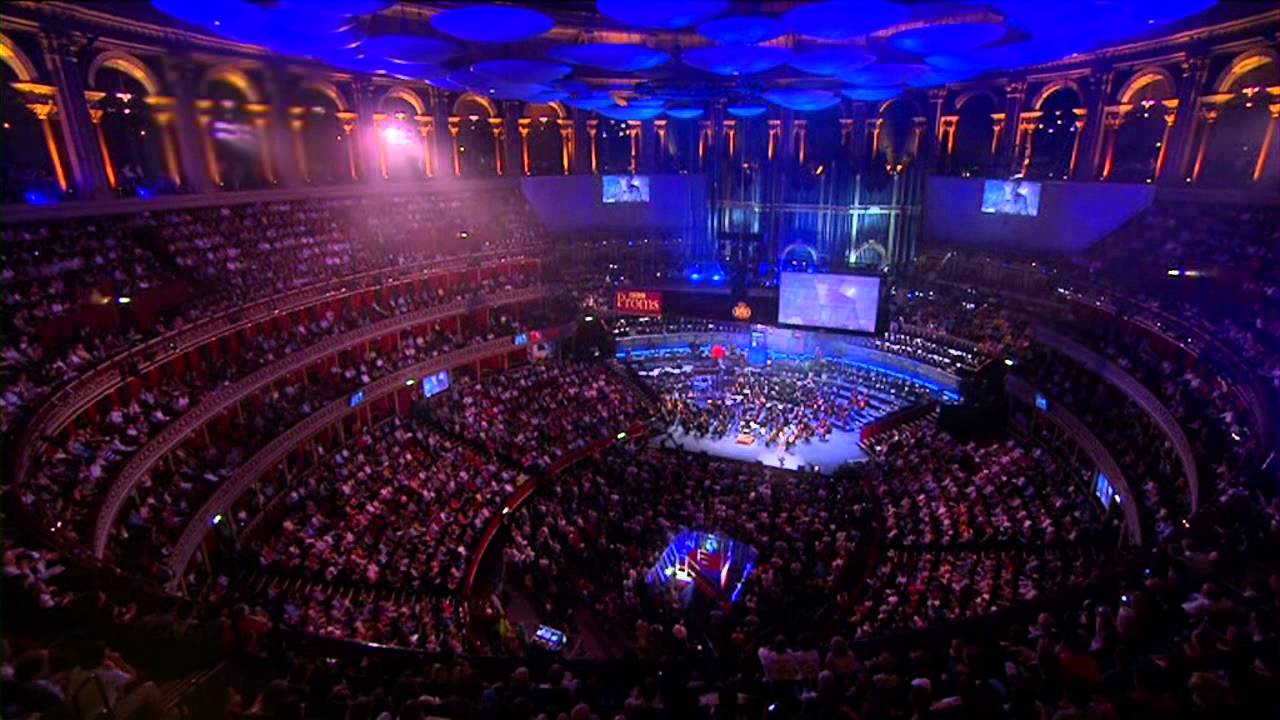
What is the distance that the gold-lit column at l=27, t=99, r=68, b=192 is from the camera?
23147mm

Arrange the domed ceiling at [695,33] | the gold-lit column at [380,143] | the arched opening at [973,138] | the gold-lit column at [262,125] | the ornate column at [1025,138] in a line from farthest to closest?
the arched opening at [973,138], the gold-lit column at [380,143], the ornate column at [1025,138], the domed ceiling at [695,33], the gold-lit column at [262,125]

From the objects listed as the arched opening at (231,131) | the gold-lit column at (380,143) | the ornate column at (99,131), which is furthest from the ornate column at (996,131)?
the arched opening at (231,131)

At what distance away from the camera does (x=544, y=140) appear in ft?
151

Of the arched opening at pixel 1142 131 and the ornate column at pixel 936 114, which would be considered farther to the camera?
the ornate column at pixel 936 114

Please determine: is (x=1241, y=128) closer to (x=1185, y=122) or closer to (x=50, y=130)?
(x=1185, y=122)

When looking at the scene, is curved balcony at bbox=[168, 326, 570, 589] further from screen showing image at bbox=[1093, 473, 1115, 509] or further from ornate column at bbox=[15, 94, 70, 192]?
screen showing image at bbox=[1093, 473, 1115, 509]

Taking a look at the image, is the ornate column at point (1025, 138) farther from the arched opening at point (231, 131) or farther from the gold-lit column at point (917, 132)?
the arched opening at point (231, 131)

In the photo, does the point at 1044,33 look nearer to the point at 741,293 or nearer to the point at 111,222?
the point at 741,293

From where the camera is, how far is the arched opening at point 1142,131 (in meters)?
31.5

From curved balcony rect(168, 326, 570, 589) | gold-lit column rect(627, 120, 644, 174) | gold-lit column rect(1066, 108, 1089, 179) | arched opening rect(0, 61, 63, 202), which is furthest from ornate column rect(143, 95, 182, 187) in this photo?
gold-lit column rect(627, 120, 644, 174)

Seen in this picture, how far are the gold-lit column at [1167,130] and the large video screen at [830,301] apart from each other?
13585 mm

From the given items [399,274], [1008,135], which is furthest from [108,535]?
[1008,135]

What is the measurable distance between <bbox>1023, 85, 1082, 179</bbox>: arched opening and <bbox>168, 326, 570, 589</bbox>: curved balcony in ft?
95.8

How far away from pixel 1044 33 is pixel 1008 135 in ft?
91.6
